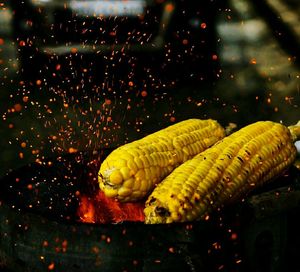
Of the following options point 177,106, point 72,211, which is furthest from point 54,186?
point 177,106

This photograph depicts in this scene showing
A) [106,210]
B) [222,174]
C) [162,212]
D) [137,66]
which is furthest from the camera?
[137,66]

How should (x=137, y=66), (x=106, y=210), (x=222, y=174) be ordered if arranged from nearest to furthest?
1. (x=222, y=174)
2. (x=106, y=210)
3. (x=137, y=66)

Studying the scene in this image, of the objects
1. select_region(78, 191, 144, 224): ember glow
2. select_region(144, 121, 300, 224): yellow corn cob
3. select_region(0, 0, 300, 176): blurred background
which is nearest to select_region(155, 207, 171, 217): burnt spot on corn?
select_region(144, 121, 300, 224): yellow corn cob

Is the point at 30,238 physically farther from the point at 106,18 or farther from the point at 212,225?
the point at 106,18

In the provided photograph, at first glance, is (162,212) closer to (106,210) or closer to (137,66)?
(106,210)

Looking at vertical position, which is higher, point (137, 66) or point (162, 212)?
point (137, 66)

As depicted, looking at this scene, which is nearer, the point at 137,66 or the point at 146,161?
the point at 146,161

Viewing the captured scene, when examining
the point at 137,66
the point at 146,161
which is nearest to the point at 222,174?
the point at 146,161

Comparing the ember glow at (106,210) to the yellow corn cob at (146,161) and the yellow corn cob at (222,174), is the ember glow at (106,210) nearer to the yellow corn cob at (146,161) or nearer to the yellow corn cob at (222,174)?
the yellow corn cob at (146,161)
